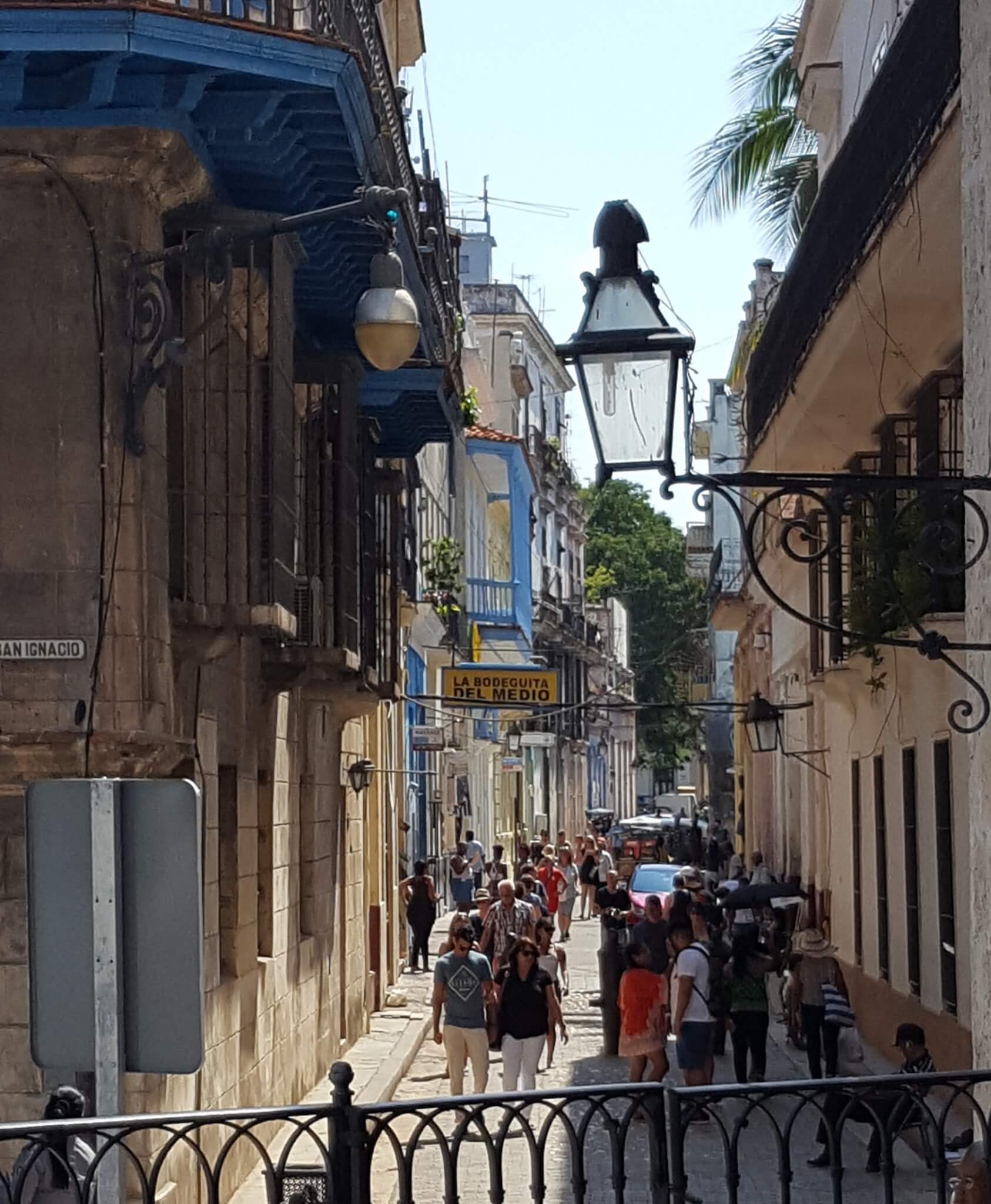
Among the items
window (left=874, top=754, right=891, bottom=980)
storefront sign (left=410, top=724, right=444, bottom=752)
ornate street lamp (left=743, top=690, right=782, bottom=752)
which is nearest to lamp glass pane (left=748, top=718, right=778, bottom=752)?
ornate street lamp (left=743, top=690, right=782, bottom=752)

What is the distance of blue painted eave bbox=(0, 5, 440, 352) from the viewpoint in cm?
960

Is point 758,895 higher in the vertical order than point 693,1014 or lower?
higher

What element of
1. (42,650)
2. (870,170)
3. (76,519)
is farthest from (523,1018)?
(870,170)

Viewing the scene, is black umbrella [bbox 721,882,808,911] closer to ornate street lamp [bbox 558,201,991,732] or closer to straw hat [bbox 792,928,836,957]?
straw hat [bbox 792,928,836,957]

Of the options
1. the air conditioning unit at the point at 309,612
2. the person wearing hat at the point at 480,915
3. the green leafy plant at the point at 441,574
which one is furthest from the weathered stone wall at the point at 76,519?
the green leafy plant at the point at 441,574

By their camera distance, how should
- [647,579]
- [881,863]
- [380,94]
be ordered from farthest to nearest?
[647,579], [881,863], [380,94]

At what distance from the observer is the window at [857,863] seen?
847 inches

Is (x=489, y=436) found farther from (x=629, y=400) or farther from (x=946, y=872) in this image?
(x=629, y=400)

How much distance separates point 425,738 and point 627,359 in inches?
1026

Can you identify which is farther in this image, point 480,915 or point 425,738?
point 425,738

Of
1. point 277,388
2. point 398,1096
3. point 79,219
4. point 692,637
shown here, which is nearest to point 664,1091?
point 79,219

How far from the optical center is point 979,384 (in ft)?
23.9

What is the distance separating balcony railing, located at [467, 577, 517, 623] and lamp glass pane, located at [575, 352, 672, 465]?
33210 millimetres

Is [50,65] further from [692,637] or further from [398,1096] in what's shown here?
[692,637]
